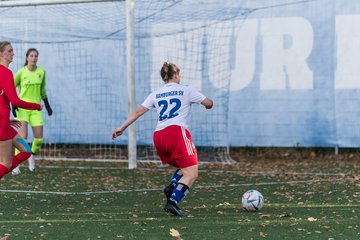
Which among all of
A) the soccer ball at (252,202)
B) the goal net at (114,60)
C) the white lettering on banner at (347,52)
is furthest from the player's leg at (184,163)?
the white lettering on banner at (347,52)

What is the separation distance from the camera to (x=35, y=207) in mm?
10867

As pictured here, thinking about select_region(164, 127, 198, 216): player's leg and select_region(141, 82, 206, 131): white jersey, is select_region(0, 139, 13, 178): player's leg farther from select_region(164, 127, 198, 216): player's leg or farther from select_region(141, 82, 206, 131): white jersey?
select_region(164, 127, 198, 216): player's leg

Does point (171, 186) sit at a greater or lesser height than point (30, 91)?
lesser

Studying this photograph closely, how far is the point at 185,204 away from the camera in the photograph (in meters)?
11.2

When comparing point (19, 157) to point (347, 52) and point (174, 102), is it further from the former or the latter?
point (347, 52)

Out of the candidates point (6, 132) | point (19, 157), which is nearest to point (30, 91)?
point (19, 157)

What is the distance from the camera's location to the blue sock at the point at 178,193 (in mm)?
10023

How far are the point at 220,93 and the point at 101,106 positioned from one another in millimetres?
2506

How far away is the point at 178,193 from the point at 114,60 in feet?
31.7

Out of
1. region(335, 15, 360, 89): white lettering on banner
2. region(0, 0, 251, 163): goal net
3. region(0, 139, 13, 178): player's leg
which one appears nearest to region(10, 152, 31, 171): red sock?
region(0, 139, 13, 178): player's leg

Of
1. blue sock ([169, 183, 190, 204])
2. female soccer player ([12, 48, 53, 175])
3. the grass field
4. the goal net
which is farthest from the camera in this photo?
the goal net

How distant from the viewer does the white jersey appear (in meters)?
10.2

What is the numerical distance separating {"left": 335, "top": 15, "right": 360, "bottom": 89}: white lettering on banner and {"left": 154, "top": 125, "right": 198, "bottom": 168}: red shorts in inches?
336

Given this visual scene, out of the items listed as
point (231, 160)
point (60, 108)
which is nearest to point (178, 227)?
point (231, 160)
